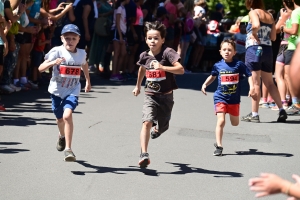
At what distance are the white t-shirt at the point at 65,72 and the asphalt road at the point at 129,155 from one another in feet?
2.48

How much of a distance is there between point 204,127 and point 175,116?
43.1 inches

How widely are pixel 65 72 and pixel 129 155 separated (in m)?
1.26

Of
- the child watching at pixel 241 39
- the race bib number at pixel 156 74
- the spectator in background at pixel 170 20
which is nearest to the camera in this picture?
the race bib number at pixel 156 74

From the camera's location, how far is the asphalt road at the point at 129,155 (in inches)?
281

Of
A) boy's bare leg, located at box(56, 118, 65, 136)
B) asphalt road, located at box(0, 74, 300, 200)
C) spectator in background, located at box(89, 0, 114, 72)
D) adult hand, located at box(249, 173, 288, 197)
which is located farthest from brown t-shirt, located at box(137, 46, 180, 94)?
spectator in background, located at box(89, 0, 114, 72)

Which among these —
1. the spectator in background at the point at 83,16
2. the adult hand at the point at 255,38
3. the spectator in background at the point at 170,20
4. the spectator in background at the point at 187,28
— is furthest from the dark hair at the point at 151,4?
the adult hand at the point at 255,38

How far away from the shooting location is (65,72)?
8227 mm

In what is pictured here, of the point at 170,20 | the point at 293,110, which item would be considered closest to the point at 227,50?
the point at 293,110

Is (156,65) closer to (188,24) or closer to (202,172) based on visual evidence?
(202,172)

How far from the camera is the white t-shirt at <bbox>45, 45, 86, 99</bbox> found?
27.0 ft

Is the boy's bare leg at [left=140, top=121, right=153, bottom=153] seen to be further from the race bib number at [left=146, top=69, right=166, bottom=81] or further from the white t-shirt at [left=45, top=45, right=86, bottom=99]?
the white t-shirt at [left=45, top=45, right=86, bottom=99]

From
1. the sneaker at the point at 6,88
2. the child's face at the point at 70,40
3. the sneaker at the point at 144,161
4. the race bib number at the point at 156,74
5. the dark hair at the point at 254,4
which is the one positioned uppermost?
the dark hair at the point at 254,4

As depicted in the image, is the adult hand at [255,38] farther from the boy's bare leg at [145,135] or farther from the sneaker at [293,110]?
the boy's bare leg at [145,135]

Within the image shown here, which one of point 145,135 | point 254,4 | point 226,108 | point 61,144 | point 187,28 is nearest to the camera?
point 145,135
